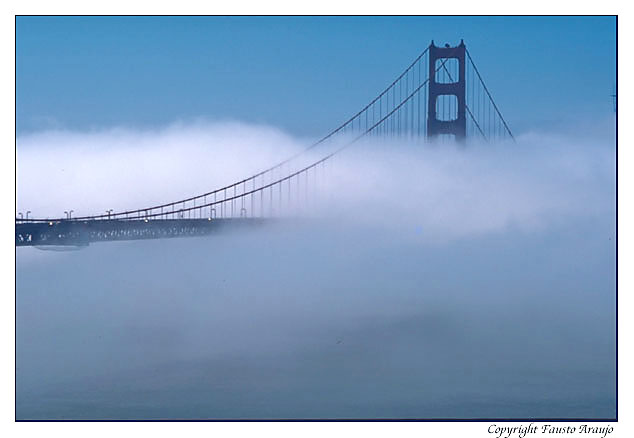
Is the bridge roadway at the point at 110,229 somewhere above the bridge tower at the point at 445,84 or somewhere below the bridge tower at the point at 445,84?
below

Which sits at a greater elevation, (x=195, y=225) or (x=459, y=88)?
(x=459, y=88)

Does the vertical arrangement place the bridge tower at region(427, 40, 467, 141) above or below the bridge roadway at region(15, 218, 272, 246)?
above
